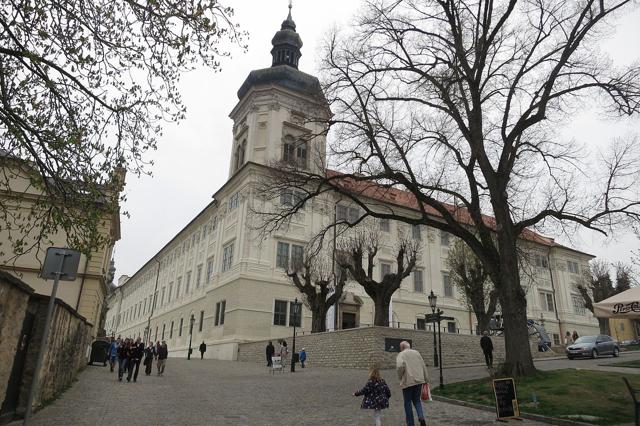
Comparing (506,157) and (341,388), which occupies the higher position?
(506,157)

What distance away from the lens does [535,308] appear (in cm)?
5400

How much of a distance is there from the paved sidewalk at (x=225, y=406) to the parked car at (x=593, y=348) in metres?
16.1

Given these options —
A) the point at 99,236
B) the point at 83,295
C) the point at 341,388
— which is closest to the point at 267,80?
the point at 83,295

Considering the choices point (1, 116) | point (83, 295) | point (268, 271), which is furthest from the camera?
point (268, 271)

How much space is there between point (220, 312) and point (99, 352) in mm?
11976

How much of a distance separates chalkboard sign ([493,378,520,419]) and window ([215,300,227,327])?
30.1 m

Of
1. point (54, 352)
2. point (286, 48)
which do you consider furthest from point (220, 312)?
point (54, 352)

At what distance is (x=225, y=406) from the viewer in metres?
11.7

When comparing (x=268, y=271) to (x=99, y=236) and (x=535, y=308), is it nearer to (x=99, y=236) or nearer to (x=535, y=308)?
(x=99, y=236)

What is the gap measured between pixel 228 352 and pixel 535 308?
3833cm

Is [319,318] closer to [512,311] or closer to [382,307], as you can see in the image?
[382,307]

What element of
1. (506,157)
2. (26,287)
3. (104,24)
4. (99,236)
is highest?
(506,157)

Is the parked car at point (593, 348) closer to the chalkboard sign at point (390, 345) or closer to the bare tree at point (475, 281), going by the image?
the bare tree at point (475, 281)

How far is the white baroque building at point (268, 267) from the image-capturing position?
35.9m
